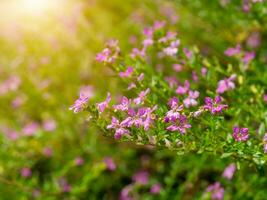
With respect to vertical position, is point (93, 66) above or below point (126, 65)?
above

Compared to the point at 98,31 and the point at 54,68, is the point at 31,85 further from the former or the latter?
the point at 98,31

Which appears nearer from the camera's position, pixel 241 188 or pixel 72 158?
pixel 241 188

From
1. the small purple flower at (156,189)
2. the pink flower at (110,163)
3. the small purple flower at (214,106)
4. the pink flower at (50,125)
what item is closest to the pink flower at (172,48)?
the small purple flower at (214,106)

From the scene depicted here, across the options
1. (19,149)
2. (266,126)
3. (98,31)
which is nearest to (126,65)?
(266,126)

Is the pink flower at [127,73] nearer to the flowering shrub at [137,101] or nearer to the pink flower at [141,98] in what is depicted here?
the flowering shrub at [137,101]

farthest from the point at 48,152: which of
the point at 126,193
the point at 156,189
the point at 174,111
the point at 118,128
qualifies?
the point at 174,111
